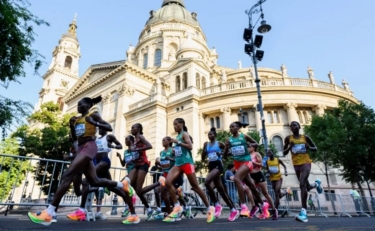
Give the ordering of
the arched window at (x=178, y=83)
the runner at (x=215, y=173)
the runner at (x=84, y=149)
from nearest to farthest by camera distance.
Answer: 1. the runner at (x=84, y=149)
2. the runner at (x=215, y=173)
3. the arched window at (x=178, y=83)

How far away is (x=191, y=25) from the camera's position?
154 ft

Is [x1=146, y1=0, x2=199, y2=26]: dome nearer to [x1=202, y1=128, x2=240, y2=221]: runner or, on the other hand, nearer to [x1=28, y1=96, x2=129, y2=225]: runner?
[x1=202, y1=128, x2=240, y2=221]: runner

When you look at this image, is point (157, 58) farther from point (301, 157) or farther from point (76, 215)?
point (76, 215)

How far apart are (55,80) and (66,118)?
27612 mm

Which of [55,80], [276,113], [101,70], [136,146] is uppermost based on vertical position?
[55,80]

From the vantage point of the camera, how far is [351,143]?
1706cm

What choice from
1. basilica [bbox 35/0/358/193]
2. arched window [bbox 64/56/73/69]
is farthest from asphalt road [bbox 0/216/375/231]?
arched window [bbox 64/56/73/69]

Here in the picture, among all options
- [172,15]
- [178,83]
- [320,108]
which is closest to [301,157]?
[320,108]

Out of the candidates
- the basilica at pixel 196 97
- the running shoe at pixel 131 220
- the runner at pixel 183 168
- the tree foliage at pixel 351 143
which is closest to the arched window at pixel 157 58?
the basilica at pixel 196 97

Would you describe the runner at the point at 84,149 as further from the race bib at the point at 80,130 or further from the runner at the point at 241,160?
the runner at the point at 241,160

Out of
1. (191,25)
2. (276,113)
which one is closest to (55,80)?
(191,25)

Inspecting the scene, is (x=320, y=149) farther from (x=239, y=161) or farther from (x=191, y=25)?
(x=191, y=25)

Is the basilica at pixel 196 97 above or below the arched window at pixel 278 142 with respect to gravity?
above

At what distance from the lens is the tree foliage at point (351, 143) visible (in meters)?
16.7
